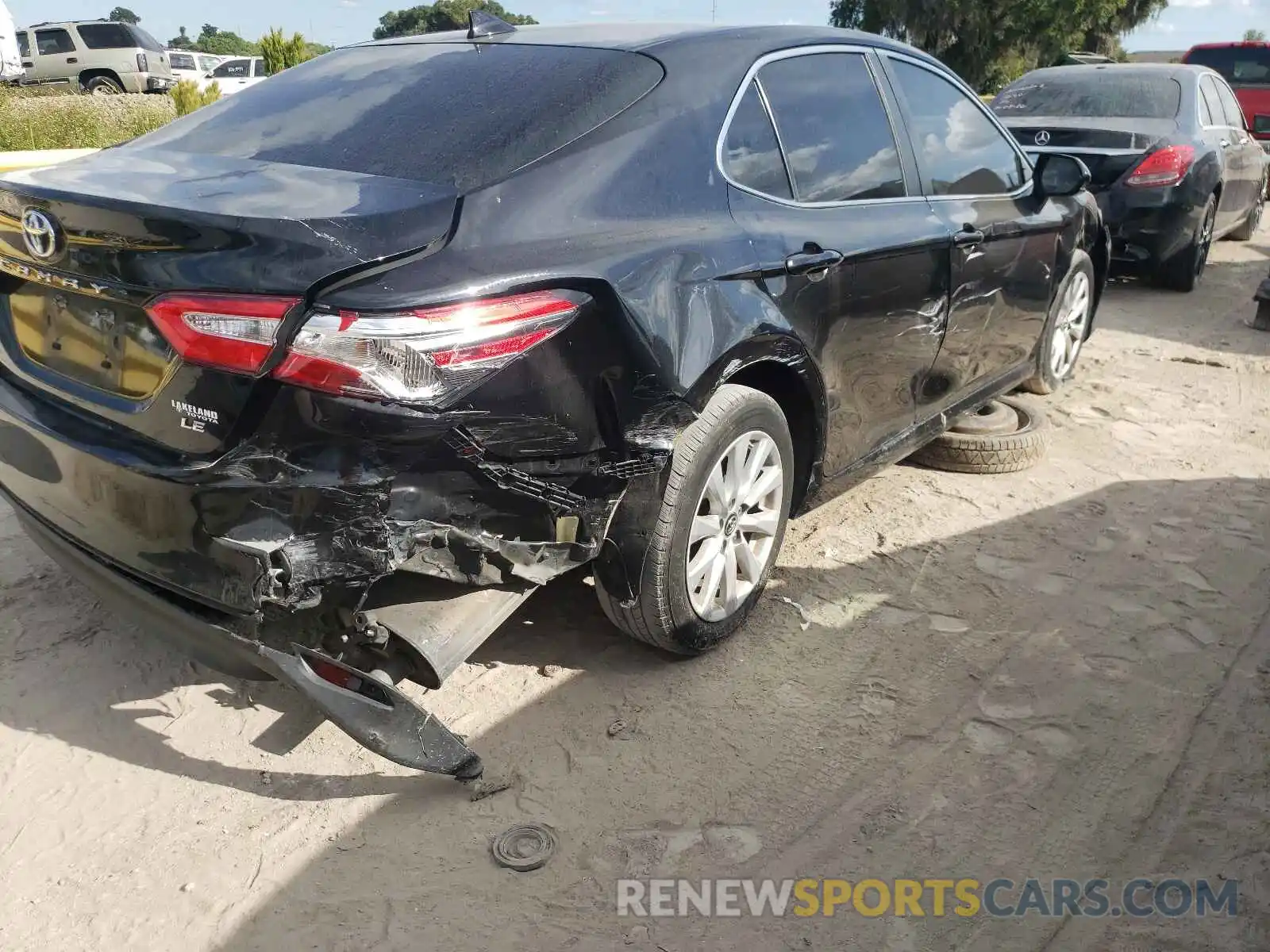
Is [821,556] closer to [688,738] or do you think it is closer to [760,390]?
[760,390]

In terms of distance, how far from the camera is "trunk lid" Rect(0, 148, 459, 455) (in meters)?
2.10

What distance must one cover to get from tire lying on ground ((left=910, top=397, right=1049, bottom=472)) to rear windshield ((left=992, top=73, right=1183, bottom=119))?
14.7ft

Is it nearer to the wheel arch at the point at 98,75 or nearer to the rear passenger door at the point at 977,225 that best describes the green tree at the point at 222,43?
the wheel arch at the point at 98,75

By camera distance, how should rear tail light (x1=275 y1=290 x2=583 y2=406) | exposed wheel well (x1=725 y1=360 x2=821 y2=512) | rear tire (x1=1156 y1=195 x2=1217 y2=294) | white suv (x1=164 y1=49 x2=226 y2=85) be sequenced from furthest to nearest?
white suv (x1=164 y1=49 x2=226 y2=85) < rear tire (x1=1156 y1=195 x2=1217 y2=294) < exposed wheel well (x1=725 y1=360 x2=821 y2=512) < rear tail light (x1=275 y1=290 x2=583 y2=406)

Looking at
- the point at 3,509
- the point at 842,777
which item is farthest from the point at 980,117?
the point at 3,509

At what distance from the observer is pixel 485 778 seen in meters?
2.62

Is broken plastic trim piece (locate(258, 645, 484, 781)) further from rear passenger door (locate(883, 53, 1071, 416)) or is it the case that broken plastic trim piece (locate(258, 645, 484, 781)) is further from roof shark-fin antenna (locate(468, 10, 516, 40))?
rear passenger door (locate(883, 53, 1071, 416))

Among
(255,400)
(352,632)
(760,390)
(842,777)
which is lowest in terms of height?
(842,777)

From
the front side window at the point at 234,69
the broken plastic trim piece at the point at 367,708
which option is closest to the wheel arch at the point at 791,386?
the broken plastic trim piece at the point at 367,708

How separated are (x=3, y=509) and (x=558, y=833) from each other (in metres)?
2.74

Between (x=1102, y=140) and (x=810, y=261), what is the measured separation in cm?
590

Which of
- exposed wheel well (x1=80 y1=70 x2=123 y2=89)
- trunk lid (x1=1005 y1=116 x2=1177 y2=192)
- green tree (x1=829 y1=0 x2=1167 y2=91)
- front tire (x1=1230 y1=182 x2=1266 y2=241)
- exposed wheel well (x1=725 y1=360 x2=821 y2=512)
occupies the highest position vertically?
green tree (x1=829 y1=0 x2=1167 y2=91)

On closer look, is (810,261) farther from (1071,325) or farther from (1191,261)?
(1191,261)

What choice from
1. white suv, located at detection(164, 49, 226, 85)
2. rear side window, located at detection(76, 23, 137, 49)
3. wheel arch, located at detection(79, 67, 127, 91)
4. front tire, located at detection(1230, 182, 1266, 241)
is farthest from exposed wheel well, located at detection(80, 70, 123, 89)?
front tire, located at detection(1230, 182, 1266, 241)
